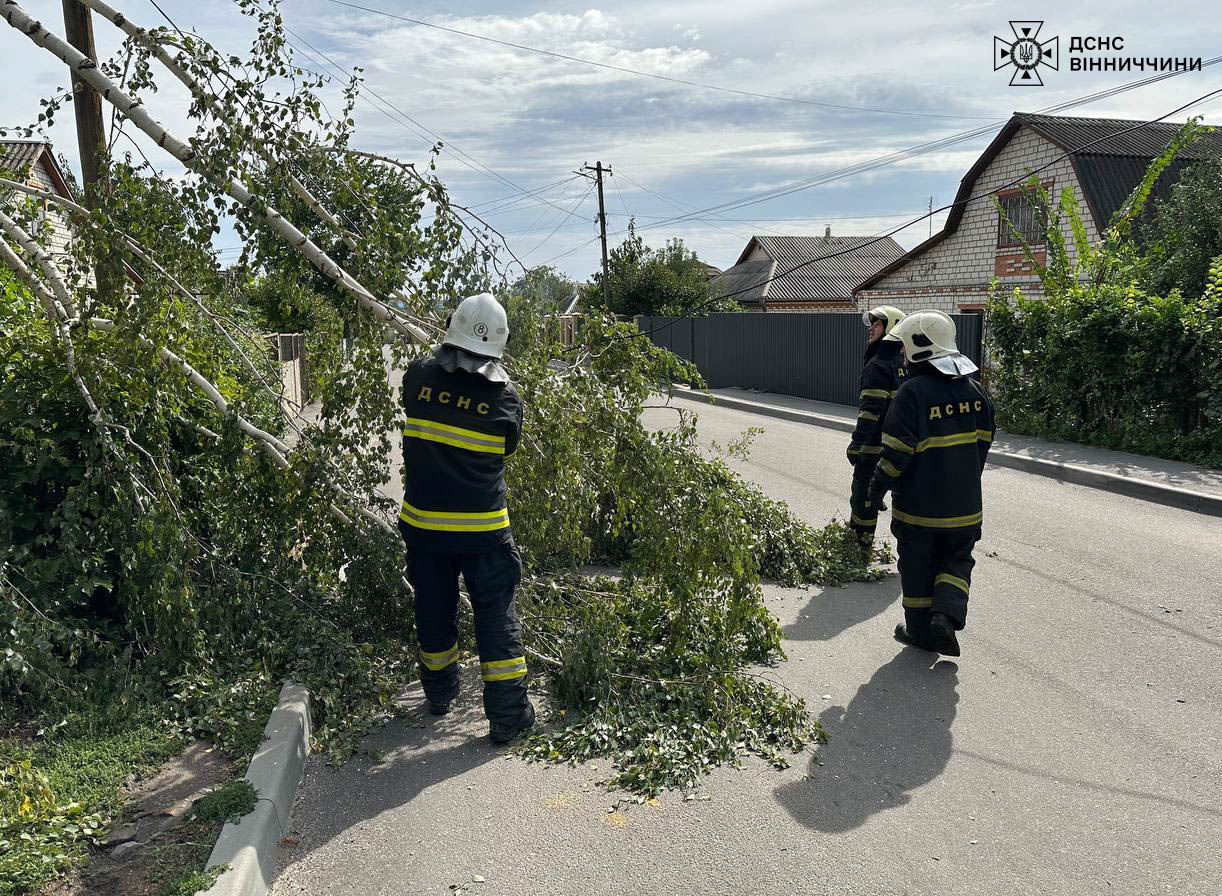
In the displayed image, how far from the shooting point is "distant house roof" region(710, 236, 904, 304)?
45.2 metres

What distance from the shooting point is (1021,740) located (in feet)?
13.7

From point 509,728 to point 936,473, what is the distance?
2.57 m

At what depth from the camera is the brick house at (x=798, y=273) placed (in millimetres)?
44031

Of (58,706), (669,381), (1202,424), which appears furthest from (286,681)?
(1202,424)

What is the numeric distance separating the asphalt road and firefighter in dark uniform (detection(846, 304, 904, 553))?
119 centimetres

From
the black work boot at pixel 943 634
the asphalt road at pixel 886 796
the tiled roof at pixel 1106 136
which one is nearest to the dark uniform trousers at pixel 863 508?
the asphalt road at pixel 886 796

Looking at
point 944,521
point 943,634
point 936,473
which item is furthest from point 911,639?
point 936,473

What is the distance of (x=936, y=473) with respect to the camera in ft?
16.7

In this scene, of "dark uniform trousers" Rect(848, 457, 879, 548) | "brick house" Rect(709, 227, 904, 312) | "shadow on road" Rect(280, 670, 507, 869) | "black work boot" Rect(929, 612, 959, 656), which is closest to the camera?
"shadow on road" Rect(280, 670, 507, 869)

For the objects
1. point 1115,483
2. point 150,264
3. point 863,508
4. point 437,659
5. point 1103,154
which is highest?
point 1103,154

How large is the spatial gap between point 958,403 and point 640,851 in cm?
297

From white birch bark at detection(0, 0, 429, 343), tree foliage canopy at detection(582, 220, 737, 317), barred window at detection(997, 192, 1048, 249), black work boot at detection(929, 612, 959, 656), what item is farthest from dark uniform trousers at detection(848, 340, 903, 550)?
tree foliage canopy at detection(582, 220, 737, 317)

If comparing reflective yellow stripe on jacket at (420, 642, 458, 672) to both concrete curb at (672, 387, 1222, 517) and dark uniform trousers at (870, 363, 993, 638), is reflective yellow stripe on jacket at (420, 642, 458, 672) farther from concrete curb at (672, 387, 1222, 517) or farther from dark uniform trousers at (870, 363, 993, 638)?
concrete curb at (672, 387, 1222, 517)

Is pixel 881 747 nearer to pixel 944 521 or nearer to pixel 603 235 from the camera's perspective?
pixel 944 521
